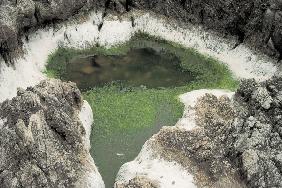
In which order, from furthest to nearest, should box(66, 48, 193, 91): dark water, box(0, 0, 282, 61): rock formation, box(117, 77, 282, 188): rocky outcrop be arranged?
1. box(66, 48, 193, 91): dark water
2. box(0, 0, 282, 61): rock formation
3. box(117, 77, 282, 188): rocky outcrop

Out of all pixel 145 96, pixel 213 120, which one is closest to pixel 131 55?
pixel 145 96

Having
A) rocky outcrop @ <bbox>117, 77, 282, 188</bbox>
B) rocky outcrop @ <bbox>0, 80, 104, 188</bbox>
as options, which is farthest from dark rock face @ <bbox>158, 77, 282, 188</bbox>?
rocky outcrop @ <bbox>0, 80, 104, 188</bbox>

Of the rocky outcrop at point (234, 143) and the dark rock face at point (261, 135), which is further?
the rocky outcrop at point (234, 143)

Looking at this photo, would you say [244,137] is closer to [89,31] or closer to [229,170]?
[229,170]

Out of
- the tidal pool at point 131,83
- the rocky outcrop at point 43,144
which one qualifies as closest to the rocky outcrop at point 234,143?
the tidal pool at point 131,83

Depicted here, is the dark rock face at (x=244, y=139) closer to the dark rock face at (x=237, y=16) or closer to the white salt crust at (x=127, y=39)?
the white salt crust at (x=127, y=39)

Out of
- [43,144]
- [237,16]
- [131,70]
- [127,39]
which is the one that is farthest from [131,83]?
[43,144]

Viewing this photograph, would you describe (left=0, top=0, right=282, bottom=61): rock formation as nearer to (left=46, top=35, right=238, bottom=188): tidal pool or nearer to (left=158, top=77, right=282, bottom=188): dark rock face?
(left=46, top=35, right=238, bottom=188): tidal pool
